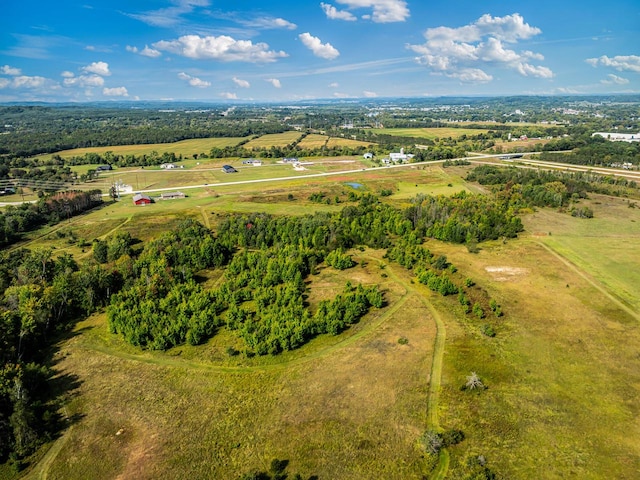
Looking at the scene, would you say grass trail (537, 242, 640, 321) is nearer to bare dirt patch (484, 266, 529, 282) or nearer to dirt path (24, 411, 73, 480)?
bare dirt patch (484, 266, 529, 282)

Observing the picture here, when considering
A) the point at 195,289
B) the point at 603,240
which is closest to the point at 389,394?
the point at 195,289

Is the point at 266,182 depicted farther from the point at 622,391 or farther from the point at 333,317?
the point at 622,391

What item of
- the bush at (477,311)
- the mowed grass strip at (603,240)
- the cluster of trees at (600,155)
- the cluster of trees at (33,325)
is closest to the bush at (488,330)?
the bush at (477,311)

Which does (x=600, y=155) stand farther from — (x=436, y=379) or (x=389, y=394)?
(x=389, y=394)

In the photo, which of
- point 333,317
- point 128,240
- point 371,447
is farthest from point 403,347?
point 128,240

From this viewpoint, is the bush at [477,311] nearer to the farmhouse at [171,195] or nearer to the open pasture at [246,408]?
the open pasture at [246,408]

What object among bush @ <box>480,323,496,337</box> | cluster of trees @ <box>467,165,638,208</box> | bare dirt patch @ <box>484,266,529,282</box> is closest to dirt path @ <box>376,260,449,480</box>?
bush @ <box>480,323,496,337</box>
